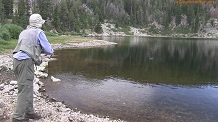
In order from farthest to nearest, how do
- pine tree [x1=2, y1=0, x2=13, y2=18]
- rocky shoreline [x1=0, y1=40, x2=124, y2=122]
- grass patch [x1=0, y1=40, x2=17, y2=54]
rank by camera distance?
pine tree [x1=2, y1=0, x2=13, y2=18] < grass patch [x1=0, y1=40, x2=17, y2=54] < rocky shoreline [x1=0, y1=40, x2=124, y2=122]

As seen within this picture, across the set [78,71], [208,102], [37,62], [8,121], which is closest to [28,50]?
[37,62]

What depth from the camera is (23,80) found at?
34.9 feet

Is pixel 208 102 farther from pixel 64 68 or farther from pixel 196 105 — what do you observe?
pixel 64 68

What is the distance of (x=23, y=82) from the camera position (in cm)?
1066

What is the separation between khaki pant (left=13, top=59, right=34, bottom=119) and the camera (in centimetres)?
1061

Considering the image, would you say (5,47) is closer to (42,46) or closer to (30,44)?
(30,44)

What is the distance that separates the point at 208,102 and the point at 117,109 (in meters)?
8.49

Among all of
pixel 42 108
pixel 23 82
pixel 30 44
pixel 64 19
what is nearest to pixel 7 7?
pixel 64 19

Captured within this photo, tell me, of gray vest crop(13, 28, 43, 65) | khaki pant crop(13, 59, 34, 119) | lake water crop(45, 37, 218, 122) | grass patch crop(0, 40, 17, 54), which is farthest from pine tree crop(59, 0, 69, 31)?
khaki pant crop(13, 59, 34, 119)

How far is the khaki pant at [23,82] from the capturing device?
10609 millimetres

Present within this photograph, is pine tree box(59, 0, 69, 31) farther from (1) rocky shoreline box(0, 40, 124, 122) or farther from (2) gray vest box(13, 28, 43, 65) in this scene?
(2) gray vest box(13, 28, 43, 65)

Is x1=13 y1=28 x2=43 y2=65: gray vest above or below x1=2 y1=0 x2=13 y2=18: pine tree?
below

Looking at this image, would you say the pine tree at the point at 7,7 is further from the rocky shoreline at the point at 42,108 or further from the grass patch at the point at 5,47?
the rocky shoreline at the point at 42,108

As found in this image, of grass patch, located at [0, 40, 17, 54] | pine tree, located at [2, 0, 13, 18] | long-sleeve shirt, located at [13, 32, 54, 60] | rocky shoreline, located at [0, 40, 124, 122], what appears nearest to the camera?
long-sleeve shirt, located at [13, 32, 54, 60]
